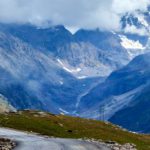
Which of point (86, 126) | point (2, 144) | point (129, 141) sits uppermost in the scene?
point (86, 126)

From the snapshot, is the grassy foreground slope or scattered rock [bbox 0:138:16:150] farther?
the grassy foreground slope

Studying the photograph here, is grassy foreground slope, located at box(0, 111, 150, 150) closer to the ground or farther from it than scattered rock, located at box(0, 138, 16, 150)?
farther from it

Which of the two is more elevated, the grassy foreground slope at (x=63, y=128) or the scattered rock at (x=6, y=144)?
the grassy foreground slope at (x=63, y=128)

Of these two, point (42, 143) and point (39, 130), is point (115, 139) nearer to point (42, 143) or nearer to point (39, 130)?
point (39, 130)

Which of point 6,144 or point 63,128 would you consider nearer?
point 6,144

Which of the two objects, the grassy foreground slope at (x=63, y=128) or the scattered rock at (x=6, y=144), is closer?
the scattered rock at (x=6, y=144)

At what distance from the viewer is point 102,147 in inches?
3167

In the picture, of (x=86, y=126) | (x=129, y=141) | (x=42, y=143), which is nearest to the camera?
(x=42, y=143)

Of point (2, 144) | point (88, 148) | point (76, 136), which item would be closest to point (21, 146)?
point (2, 144)

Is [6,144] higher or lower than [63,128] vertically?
lower

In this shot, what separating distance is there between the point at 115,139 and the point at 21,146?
32.1 meters

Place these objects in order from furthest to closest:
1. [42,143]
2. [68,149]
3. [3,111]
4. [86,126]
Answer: [3,111] < [86,126] < [42,143] < [68,149]

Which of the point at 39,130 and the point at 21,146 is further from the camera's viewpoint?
the point at 39,130

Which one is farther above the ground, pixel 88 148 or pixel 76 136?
pixel 76 136
